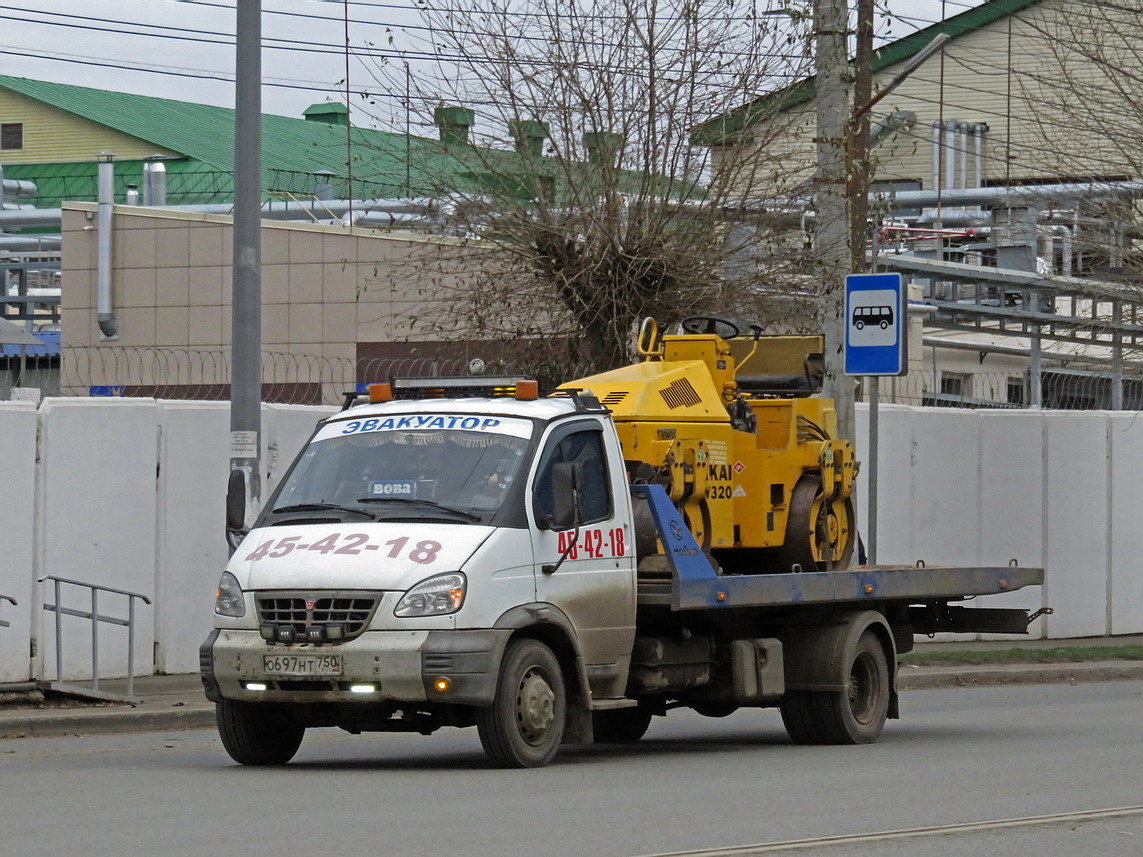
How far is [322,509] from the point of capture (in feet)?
37.5

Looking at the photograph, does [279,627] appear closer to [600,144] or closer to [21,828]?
[21,828]

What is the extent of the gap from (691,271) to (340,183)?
24.1 meters

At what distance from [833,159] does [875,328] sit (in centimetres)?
189

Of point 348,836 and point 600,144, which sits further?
point 600,144

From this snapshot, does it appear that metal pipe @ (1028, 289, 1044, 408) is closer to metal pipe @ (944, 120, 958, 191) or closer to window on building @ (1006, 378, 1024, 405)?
window on building @ (1006, 378, 1024, 405)

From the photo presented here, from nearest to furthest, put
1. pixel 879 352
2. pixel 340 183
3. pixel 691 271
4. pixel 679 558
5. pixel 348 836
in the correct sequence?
pixel 348 836 < pixel 679 558 < pixel 879 352 < pixel 691 271 < pixel 340 183

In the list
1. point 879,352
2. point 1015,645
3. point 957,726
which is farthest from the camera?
point 1015,645

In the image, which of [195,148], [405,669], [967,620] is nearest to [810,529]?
[967,620]

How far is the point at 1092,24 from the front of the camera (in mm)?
23812

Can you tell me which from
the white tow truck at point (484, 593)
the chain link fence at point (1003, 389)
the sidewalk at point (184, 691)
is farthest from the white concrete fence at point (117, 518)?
the chain link fence at point (1003, 389)

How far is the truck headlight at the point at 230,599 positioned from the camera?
11.0 metres

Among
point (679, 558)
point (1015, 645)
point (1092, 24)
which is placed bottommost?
point (1015, 645)

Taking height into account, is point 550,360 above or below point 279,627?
above

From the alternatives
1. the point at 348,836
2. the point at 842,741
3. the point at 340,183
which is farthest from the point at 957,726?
the point at 340,183
